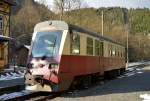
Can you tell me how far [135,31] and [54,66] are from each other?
91120mm

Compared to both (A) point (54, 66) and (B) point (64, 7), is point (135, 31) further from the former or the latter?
(A) point (54, 66)

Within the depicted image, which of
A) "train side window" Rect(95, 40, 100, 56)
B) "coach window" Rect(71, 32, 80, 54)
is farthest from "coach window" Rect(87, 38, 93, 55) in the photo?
"coach window" Rect(71, 32, 80, 54)

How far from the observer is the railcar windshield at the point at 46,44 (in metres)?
15.2

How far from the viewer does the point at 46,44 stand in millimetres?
15344

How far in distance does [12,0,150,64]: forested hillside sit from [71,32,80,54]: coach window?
75.4 feet

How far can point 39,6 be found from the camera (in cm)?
7756

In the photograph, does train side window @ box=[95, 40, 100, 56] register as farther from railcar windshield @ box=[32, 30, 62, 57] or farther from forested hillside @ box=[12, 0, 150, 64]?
forested hillside @ box=[12, 0, 150, 64]

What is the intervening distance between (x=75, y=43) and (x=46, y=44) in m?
1.48

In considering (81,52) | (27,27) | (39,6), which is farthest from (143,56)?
(81,52)

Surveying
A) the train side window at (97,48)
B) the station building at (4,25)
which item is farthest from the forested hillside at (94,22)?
the train side window at (97,48)

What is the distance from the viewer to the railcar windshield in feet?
49.8

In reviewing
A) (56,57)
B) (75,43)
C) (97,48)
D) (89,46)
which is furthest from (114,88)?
(56,57)

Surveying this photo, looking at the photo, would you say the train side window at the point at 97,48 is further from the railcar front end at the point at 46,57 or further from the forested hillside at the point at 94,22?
the forested hillside at the point at 94,22

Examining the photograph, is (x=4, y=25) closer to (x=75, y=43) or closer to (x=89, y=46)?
(x=89, y=46)
